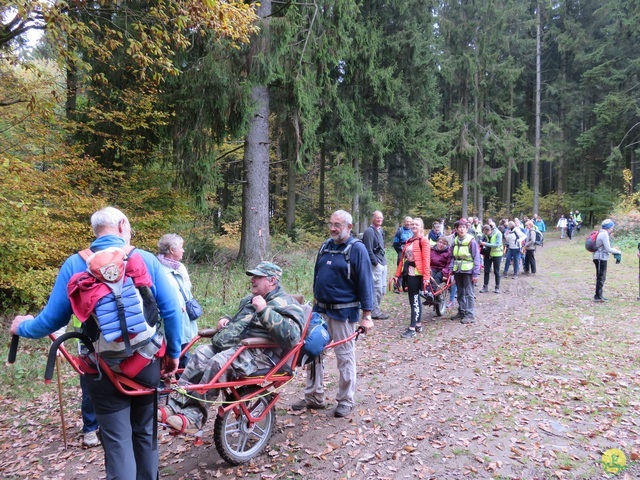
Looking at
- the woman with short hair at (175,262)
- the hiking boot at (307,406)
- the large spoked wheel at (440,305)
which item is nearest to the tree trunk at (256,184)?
the large spoked wheel at (440,305)

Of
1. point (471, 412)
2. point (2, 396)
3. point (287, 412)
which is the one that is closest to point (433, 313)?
point (471, 412)

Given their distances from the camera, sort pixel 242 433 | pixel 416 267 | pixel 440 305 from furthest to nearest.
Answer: pixel 440 305 → pixel 416 267 → pixel 242 433

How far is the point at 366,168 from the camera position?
20.7 meters

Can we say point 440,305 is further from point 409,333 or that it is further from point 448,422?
point 448,422

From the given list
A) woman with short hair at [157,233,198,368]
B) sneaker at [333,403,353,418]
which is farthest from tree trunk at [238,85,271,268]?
sneaker at [333,403,353,418]

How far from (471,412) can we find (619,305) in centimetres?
710

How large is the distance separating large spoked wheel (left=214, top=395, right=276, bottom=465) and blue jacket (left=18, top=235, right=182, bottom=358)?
1.35 meters

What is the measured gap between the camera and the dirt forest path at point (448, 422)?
3656 millimetres

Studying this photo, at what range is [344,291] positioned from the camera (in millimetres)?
4582

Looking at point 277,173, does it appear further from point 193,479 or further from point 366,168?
point 193,479

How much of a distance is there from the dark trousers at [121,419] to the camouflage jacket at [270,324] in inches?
39.3

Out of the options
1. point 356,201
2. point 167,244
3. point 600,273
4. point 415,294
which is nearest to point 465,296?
point 415,294

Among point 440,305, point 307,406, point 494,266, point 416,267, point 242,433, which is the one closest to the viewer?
point 242,433

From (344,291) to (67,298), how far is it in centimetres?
278
